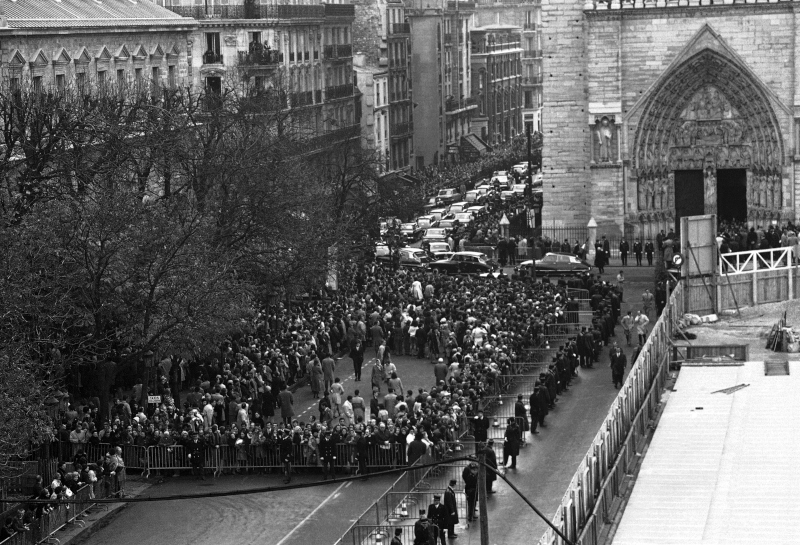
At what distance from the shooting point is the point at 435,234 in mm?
78750

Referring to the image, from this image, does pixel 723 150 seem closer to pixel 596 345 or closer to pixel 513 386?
pixel 596 345

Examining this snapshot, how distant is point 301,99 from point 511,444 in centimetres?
4585

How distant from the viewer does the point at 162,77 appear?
72.2m

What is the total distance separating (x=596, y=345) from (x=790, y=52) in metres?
20.9

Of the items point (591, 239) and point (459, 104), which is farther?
point (459, 104)

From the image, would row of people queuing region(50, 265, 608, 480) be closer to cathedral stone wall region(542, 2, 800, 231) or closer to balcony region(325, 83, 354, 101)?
cathedral stone wall region(542, 2, 800, 231)

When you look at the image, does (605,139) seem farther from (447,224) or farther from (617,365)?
(617,365)

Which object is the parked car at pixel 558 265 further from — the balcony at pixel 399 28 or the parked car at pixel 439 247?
the balcony at pixel 399 28

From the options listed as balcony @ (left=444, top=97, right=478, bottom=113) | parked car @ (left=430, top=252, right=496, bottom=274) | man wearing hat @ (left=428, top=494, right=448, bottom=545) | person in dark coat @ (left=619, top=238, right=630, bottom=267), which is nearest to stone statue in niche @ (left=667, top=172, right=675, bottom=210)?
person in dark coat @ (left=619, top=238, right=630, bottom=267)

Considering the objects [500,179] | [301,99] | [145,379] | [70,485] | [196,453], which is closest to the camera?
[70,485]

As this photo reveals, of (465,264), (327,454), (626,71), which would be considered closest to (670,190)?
(626,71)

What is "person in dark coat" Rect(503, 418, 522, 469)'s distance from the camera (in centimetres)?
3925

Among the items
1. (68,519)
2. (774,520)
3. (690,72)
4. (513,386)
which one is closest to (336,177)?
(690,72)

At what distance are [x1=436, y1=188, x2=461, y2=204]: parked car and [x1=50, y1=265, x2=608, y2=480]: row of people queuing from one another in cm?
3127
